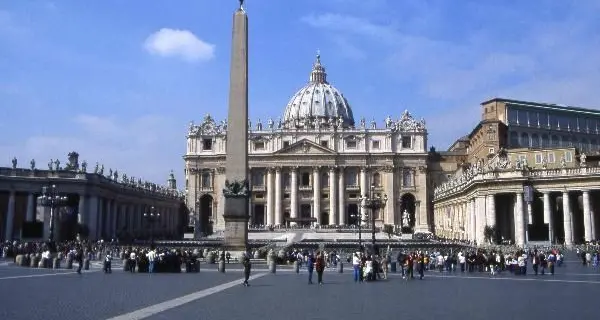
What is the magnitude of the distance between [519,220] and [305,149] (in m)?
42.0

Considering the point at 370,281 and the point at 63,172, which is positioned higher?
the point at 63,172

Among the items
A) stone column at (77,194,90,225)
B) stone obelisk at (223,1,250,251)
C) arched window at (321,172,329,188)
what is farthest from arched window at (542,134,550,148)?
stone obelisk at (223,1,250,251)

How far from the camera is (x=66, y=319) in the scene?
10.7 meters

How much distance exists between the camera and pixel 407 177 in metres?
87.7

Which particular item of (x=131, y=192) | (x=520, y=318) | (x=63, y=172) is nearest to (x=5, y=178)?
(x=63, y=172)

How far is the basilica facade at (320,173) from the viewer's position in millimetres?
86812

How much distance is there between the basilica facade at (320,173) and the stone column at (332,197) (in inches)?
5.6

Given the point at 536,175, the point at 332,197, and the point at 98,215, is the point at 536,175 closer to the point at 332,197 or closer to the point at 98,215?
the point at 98,215

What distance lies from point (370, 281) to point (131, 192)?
51913 millimetres

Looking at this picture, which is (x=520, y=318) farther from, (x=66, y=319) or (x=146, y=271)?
(x=146, y=271)

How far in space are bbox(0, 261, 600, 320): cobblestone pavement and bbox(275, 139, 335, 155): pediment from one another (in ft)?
218

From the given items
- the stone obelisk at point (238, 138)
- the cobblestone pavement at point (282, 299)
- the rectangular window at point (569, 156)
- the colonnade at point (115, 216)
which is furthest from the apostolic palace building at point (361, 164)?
the cobblestone pavement at point (282, 299)

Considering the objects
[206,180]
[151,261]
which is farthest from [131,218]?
[151,261]

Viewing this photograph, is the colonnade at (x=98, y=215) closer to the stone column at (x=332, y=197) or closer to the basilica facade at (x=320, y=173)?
the basilica facade at (x=320, y=173)
